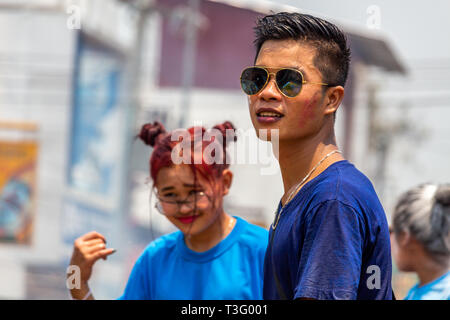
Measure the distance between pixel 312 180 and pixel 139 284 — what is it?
0.98 meters

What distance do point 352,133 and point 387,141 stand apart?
620 mm

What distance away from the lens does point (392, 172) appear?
9.36 m

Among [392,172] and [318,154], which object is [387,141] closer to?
[392,172]

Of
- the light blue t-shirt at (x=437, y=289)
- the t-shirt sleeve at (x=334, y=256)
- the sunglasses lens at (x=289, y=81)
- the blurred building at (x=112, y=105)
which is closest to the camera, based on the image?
the t-shirt sleeve at (x=334, y=256)

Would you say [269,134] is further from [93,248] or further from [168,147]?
[93,248]

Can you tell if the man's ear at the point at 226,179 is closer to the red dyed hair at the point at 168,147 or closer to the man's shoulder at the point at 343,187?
the red dyed hair at the point at 168,147

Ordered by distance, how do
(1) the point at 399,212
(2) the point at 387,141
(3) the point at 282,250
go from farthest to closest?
(2) the point at 387,141, (1) the point at 399,212, (3) the point at 282,250

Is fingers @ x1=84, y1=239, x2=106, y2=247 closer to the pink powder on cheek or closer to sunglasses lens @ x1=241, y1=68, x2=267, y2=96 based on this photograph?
sunglasses lens @ x1=241, y1=68, x2=267, y2=96

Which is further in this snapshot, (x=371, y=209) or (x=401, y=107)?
(x=401, y=107)

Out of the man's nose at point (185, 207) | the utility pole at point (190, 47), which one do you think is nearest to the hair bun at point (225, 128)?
the man's nose at point (185, 207)

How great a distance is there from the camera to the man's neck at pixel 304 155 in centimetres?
155

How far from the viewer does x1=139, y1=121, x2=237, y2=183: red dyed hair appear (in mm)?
2207

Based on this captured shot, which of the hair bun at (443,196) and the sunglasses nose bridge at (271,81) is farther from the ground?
the sunglasses nose bridge at (271,81)
